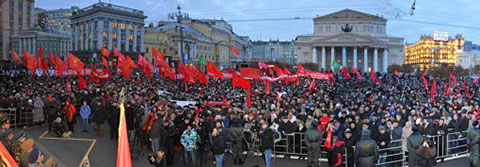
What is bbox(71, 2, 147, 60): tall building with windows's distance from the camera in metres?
73.1

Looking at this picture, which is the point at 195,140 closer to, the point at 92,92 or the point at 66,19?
the point at 92,92

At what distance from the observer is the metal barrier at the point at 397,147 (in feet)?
35.6

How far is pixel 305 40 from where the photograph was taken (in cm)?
9269

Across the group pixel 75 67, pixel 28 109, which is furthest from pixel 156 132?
pixel 75 67

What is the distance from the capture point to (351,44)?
83.4 m

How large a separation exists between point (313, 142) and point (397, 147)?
2.46 m

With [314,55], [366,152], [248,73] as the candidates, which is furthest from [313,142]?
[314,55]

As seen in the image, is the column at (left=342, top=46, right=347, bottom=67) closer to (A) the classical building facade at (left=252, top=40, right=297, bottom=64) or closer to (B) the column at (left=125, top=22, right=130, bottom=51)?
(B) the column at (left=125, top=22, right=130, bottom=51)

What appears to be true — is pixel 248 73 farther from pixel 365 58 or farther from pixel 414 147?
pixel 365 58

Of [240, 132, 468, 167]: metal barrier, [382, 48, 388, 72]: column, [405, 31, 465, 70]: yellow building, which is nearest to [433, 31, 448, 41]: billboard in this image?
[405, 31, 465, 70]: yellow building

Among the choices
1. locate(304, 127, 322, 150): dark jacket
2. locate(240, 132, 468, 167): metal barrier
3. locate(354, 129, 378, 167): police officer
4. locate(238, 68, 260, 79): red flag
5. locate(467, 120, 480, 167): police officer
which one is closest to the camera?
locate(354, 129, 378, 167): police officer

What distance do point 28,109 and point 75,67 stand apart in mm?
8162

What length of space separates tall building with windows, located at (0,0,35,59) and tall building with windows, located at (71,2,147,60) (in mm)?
18436

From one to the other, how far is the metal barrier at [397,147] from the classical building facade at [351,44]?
241 feet
